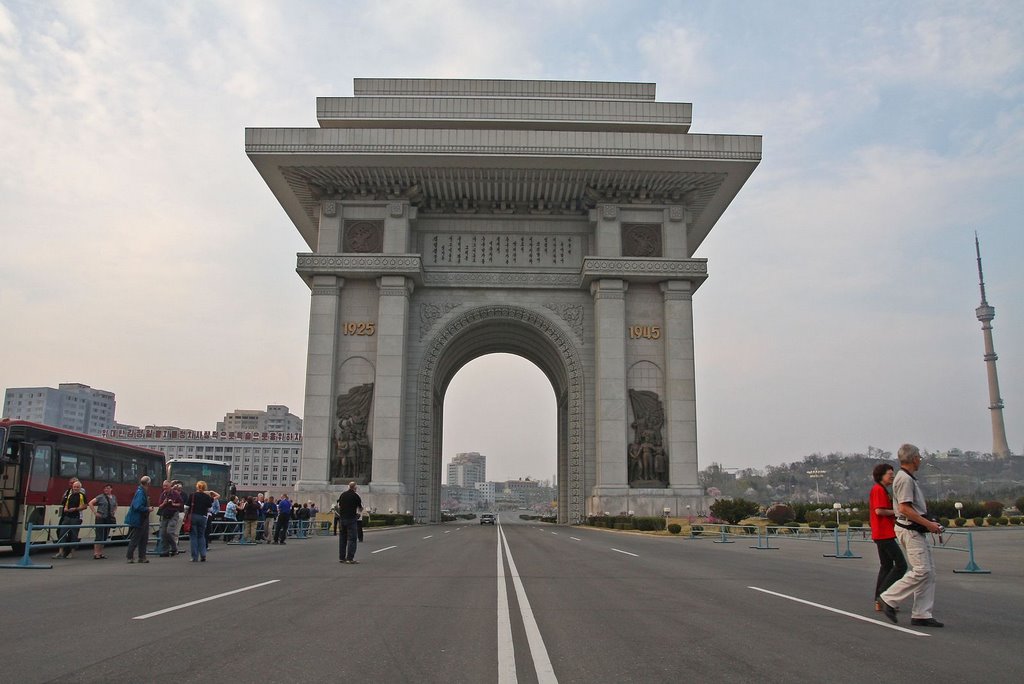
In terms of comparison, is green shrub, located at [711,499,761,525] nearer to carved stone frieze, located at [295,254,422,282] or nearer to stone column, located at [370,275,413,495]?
stone column, located at [370,275,413,495]

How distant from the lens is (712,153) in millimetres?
41438

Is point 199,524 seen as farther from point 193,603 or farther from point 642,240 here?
point 642,240

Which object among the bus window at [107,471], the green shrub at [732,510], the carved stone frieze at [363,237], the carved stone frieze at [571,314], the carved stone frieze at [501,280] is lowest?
the green shrub at [732,510]

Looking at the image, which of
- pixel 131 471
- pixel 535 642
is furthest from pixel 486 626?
pixel 131 471

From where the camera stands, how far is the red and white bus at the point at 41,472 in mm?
18188

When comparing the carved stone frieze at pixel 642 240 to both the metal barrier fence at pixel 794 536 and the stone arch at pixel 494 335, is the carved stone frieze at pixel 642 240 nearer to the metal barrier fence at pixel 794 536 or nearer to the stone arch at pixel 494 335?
the stone arch at pixel 494 335

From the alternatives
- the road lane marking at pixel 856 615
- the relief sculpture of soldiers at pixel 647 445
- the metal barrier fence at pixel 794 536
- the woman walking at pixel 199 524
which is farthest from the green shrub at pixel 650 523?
the road lane marking at pixel 856 615

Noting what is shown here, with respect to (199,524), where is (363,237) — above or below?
above

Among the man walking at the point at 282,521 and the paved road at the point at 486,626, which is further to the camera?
the man walking at the point at 282,521

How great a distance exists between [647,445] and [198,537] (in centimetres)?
2944

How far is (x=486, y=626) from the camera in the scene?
7680 millimetres

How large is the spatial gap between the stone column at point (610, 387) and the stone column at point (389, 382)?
11.3 meters

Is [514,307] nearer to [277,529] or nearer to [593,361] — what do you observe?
[593,361]

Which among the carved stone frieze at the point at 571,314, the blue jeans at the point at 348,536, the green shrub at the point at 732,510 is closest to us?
the blue jeans at the point at 348,536
